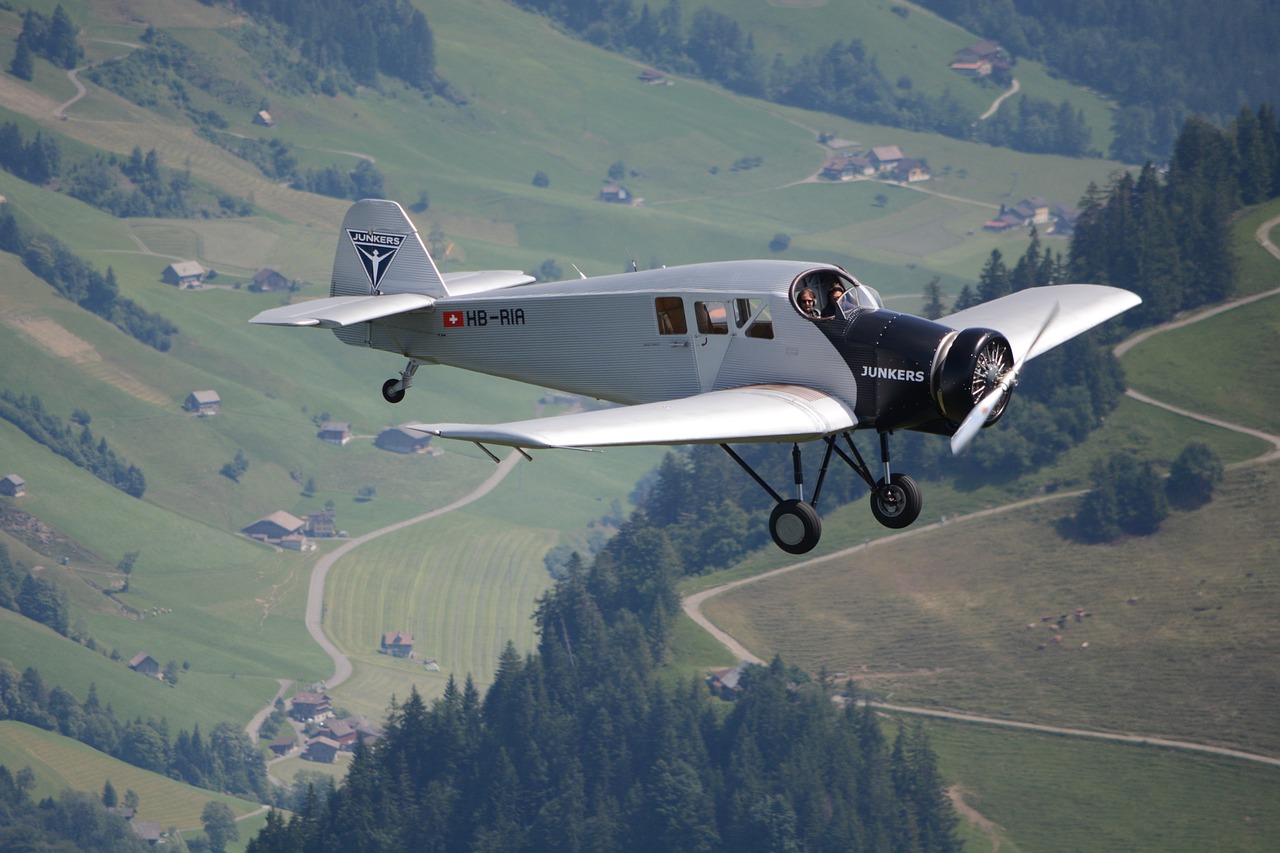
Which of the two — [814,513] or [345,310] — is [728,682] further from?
[814,513]

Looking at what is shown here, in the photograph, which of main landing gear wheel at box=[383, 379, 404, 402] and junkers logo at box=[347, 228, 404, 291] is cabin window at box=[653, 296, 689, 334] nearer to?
main landing gear wheel at box=[383, 379, 404, 402]

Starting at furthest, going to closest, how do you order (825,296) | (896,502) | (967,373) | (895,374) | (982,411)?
1. (825,296)
2. (896,502)
3. (895,374)
4. (967,373)
5. (982,411)

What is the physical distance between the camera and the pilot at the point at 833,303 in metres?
33.1

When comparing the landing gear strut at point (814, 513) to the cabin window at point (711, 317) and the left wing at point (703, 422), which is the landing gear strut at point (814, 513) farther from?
the cabin window at point (711, 317)

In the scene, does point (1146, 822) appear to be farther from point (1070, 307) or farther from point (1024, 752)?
point (1070, 307)

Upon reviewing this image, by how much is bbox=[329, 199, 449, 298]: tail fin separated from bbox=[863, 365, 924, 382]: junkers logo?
1231cm

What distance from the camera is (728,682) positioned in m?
198

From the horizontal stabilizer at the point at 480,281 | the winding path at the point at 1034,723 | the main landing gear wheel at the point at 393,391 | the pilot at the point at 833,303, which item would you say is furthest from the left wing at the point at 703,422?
the winding path at the point at 1034,723

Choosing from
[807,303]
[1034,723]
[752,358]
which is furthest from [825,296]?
[1034,723]

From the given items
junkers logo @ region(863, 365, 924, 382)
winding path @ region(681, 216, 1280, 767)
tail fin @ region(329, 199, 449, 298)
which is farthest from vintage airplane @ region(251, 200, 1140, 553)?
winding path @ region(681, 216, 1280, 767)

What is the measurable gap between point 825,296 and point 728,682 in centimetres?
16757

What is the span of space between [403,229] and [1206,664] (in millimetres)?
135019

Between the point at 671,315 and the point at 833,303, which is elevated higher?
the point at 671,315

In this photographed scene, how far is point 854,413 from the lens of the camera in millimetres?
32625
